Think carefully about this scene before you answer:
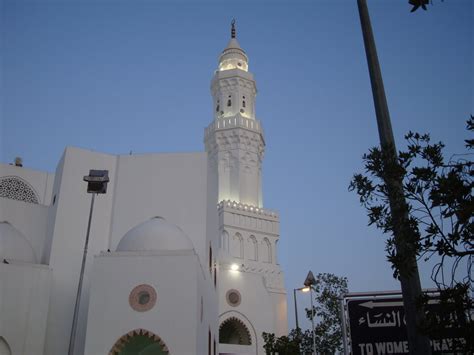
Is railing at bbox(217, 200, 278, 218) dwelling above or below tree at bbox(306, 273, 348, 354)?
above

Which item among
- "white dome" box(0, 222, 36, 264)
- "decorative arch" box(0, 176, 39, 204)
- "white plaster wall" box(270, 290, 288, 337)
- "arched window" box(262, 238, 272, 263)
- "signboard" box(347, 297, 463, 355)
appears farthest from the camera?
"arched window" box(262, 238, 272, 263)

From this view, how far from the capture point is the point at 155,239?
15570 millimetres

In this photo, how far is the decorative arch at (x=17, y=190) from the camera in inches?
811

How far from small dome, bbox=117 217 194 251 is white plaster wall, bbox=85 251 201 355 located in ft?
2.07

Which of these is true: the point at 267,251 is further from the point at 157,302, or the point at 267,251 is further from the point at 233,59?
the point at 157,302

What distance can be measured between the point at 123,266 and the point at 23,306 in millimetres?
4253

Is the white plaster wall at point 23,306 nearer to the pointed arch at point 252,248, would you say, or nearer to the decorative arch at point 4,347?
the decorative arch at point 4,347

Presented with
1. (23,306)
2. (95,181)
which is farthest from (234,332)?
(95,181)

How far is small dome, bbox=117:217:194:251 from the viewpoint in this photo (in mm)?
15461

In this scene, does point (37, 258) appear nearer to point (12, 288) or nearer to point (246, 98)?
point (12, 288)

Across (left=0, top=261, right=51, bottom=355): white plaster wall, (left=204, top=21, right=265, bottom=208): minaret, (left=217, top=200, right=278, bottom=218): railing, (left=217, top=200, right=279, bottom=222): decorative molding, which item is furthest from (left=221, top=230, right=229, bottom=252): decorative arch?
(left=0, top=261, right=51, bottom=355): white plaster wall

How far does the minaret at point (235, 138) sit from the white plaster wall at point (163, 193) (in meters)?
12.4

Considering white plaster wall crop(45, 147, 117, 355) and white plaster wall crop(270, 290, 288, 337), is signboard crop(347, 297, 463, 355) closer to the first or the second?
white plaster wall crop(45, 147, 117, 355)

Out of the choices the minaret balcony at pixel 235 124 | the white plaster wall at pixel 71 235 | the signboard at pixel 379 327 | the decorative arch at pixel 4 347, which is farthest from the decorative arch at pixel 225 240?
the signboard at pixel 379 327
